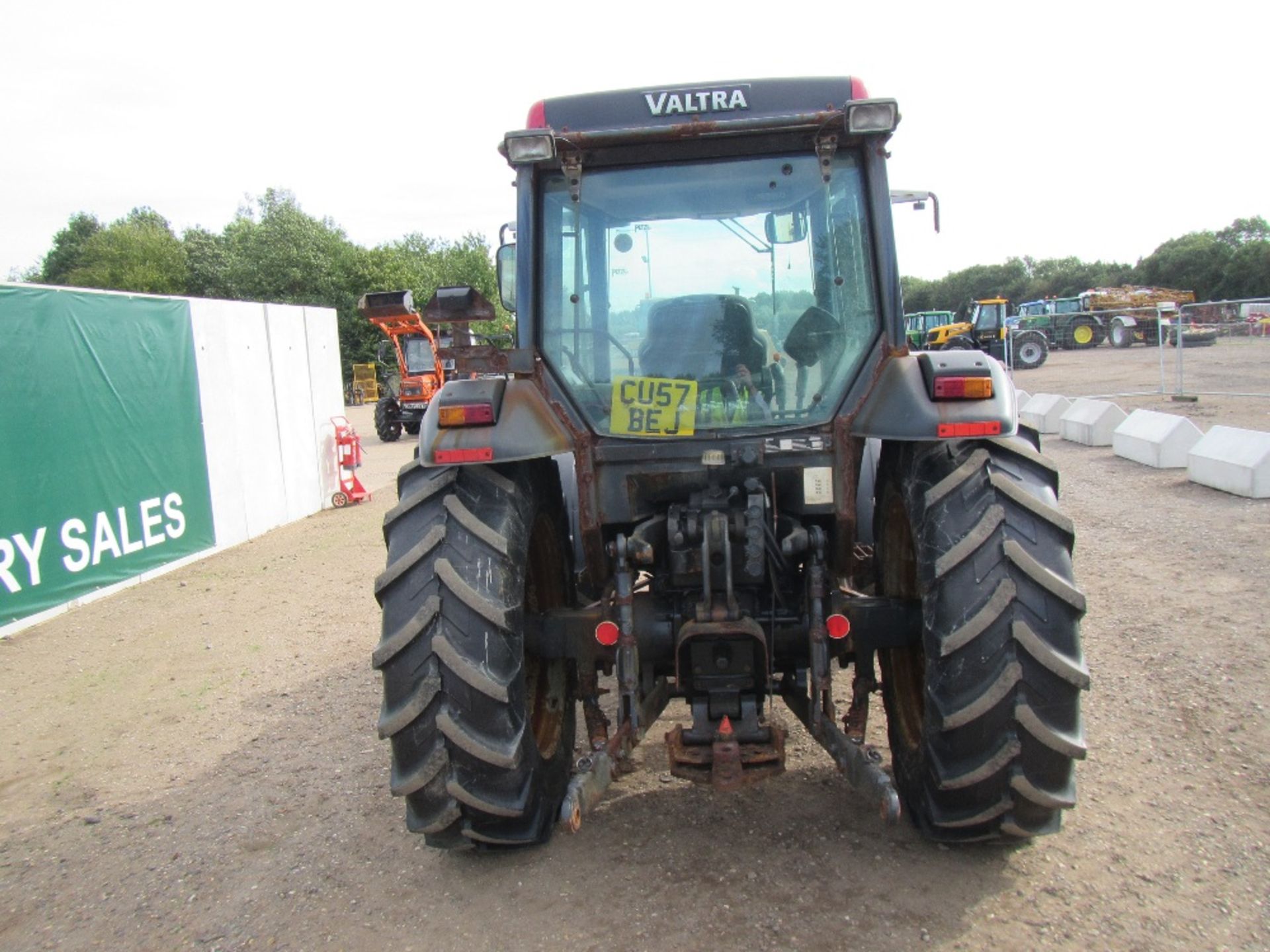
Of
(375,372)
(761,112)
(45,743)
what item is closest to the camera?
(761,112)

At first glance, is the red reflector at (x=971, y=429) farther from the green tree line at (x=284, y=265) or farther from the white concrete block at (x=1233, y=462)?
the green tree line at (x=284, y=265)

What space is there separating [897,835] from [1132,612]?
331 cm

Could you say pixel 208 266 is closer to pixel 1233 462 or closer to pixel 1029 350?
pixel 1029 350

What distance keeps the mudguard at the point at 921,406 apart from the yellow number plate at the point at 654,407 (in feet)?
1.98

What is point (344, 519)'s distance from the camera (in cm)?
1177

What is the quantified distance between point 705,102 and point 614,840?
273 centimetres

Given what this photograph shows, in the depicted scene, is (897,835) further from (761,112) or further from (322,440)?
(322,440)

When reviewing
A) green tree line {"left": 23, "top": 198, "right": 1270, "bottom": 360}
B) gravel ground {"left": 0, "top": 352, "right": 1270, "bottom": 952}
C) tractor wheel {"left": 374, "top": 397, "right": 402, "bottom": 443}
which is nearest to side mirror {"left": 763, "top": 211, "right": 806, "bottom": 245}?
gravel ground {"left": 0, "top": 352, "right": 1270, "bottom": 952}

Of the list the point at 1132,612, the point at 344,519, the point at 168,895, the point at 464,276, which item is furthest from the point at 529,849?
the point at 464,276

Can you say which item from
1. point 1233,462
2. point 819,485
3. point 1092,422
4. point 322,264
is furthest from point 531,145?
point 322,264

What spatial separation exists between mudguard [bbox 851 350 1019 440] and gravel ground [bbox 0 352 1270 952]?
1470 millimetres

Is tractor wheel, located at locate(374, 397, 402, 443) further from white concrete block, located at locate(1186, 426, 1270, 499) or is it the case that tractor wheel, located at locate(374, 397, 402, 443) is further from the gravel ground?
white concrete block, located at locate(1186, 426, 1270, 499)

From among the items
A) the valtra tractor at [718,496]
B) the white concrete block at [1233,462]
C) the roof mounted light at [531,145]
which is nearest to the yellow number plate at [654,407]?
the valtra tractor at [718,496]

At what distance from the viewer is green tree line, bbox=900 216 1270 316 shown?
4616 centimetres
